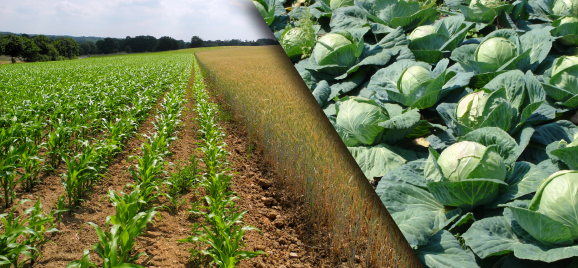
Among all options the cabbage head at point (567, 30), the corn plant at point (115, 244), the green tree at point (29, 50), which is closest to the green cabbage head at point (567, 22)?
the cabbage head at point (567, 30)

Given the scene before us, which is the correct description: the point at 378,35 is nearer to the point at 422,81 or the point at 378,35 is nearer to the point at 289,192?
the point at 422,81

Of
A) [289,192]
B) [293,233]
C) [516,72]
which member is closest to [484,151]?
[516,72]

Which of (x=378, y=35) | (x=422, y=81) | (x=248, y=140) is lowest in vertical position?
(x=248, y=140)

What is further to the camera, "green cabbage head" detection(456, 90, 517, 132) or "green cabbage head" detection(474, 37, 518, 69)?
"green cabbage head" detection(474, 37, 518, 69)

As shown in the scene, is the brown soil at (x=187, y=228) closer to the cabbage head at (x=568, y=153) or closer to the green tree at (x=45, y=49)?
the cabbage head at (x=568, y=153)

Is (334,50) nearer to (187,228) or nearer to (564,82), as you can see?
(564,82)

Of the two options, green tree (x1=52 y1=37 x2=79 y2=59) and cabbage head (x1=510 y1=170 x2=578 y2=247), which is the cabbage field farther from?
green tree (x1=52 y1=37 x2=79 y2=59)

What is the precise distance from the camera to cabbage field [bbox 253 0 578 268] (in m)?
0.61

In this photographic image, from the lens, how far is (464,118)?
785 millimetres

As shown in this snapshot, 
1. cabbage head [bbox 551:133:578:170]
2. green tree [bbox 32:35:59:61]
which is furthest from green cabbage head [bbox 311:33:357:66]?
green tree [bbox 32:35:59:61]

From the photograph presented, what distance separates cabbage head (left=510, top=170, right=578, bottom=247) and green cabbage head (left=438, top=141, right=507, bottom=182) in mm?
131

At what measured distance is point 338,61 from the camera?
3.24ft

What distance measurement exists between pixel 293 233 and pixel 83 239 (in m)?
1.73

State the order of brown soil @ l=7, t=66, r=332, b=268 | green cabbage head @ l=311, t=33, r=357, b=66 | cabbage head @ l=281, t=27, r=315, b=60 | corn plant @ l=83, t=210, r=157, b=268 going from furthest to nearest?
1. brown soil @ l=7, t=66, r=332, b=268
2. corn plant @ l=83, t=210, r=157, b=268
3. green cabbage head @ l=311, t=33, r=357, b=66
4. cabbage head @ l=281, t=27, r=315, b=60
